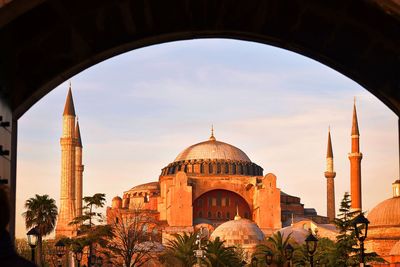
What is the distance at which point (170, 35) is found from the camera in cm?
1205

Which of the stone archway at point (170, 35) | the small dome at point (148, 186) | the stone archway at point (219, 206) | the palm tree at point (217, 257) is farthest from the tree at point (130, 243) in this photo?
the stone archway at point (170, 35)

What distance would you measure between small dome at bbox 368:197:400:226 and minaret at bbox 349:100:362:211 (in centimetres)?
387

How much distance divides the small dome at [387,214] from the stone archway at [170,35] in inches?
3693

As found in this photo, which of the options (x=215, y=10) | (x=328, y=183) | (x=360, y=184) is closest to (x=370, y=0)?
(x=215, y=10)

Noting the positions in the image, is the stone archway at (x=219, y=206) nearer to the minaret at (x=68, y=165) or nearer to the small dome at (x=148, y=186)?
the small dome at (x=148, y=186)

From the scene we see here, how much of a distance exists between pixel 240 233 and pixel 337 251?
62.0 meters

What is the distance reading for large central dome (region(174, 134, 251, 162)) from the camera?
159375 mm

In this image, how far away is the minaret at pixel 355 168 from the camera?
115 metres

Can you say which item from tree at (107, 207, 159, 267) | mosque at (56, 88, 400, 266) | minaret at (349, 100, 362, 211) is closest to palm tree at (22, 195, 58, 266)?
tree at (107, 207, 159, 267)

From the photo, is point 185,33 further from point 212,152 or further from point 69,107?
point 212,152

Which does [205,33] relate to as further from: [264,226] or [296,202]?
[296,202]

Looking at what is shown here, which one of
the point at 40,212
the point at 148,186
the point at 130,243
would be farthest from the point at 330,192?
the point at 40,212

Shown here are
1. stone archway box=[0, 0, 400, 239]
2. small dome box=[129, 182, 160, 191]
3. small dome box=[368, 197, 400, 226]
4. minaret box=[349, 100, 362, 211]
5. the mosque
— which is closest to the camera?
stone archway box=[0, 0, 400, 239]

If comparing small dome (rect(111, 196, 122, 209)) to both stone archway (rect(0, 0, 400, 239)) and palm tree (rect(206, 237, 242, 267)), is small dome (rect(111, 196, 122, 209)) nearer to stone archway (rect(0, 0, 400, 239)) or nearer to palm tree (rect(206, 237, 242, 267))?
palm tree (rect(206, 237, 242, 267))
